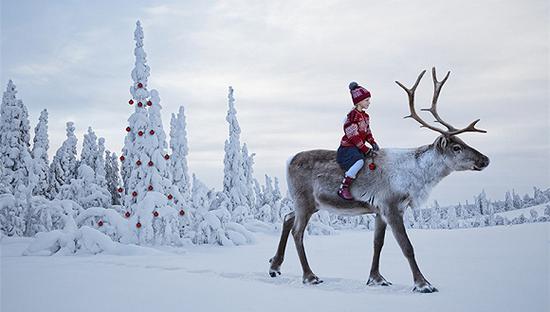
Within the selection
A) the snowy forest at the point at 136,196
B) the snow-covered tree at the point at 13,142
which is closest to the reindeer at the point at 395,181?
the snowy forest at the point at 136,196

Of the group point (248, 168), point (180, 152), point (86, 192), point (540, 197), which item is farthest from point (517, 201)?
point (86, 192)

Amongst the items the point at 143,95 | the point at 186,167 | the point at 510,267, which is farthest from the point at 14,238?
the point at 186,167

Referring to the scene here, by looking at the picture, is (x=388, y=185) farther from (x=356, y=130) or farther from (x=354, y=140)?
(x=356, y=130)

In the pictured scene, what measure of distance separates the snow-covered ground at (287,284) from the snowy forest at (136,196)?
3985 mm

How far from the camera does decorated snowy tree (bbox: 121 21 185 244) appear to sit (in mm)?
14102

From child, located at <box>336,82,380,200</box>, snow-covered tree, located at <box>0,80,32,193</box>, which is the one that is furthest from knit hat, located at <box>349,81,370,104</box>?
snow-covered tree, located at <box>0,80,32,193</box>

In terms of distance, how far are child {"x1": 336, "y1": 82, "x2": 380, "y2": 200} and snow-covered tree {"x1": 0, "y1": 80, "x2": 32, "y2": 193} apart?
17.3 m

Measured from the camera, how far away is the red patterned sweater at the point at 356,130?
21.5 feet

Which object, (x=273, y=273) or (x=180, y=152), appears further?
(x=180, y=152)

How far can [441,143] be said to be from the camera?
20.7ft

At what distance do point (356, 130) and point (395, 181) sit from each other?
2.96 ft

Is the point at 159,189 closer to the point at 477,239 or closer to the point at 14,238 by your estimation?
the point at 14,238

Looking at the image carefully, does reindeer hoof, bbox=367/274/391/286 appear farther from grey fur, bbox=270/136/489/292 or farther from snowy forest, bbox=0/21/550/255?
snowy forest, bbox=0/21/550/255

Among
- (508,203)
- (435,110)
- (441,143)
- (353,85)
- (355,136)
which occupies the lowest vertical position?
(508,203)
